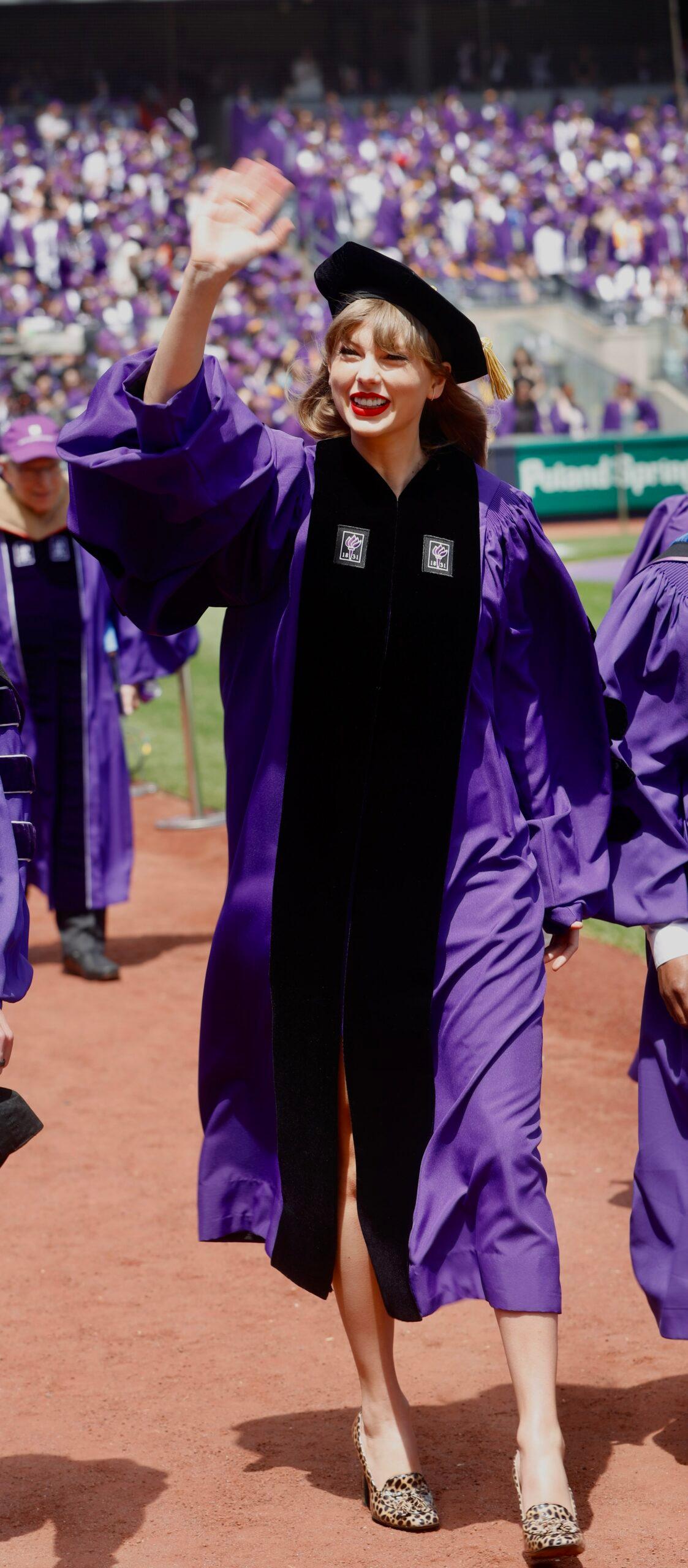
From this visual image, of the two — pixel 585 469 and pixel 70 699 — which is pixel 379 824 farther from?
pixel 585 469

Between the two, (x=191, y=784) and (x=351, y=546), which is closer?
(x=351, y=546)

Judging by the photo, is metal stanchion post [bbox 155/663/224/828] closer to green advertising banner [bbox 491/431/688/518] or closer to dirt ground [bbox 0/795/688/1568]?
dirt ground [bbox 0/795/688/1568]

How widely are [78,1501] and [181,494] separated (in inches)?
70.3

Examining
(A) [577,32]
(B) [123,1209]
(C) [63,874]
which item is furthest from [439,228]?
(B) [123,1209]

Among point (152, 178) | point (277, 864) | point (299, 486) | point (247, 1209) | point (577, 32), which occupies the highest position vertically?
point (577, 32)

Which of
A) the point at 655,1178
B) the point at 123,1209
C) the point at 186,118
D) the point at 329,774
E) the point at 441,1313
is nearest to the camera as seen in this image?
the point at 329,774

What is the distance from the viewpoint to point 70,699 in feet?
24.5

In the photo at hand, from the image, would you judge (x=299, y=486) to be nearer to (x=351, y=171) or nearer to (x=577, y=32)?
(x=351, y=171)

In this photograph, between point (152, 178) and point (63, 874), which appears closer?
point (63, 874)

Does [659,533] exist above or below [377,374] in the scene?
below

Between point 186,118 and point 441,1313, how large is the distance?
32050mm

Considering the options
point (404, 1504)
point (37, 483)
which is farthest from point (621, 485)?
point (404, 1504)

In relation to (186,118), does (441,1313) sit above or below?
below

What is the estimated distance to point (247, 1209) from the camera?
3.23 m
